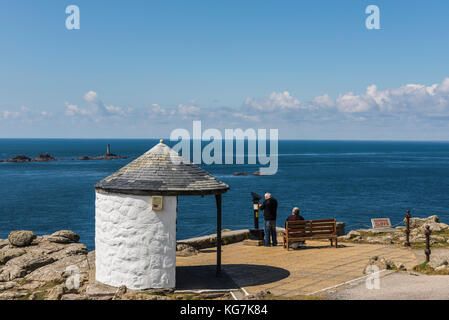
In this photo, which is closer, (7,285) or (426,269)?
(426,269)

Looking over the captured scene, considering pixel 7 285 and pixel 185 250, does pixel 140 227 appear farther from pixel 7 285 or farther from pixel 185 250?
pixel 7 285

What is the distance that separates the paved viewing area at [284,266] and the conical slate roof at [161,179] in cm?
241

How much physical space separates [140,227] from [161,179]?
4.12 feet

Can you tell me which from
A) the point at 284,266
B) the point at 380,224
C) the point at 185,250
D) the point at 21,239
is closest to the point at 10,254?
the point at 21,239

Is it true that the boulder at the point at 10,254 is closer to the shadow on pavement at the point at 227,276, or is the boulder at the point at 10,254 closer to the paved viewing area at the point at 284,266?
the paved viewing area at the point at 284,266

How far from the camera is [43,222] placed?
168 ft

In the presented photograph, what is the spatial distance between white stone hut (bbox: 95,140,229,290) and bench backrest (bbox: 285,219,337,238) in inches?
197

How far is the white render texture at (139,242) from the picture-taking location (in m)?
11.4

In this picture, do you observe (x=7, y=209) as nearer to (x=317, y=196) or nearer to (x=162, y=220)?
(x=317, y=196)

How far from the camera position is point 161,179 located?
460 inches

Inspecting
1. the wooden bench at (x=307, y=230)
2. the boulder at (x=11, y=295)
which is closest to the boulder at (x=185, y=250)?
the wooden bench at (x=307, y=230)

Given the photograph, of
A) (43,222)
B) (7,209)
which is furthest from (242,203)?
(7,209)

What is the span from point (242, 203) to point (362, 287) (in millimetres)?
51383

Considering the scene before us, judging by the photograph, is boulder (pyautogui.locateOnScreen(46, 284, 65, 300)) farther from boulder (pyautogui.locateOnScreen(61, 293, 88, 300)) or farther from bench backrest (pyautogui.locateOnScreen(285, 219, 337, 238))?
bench backrest (pyautogui.locateOnScreen(285, 219, 337, 238))
